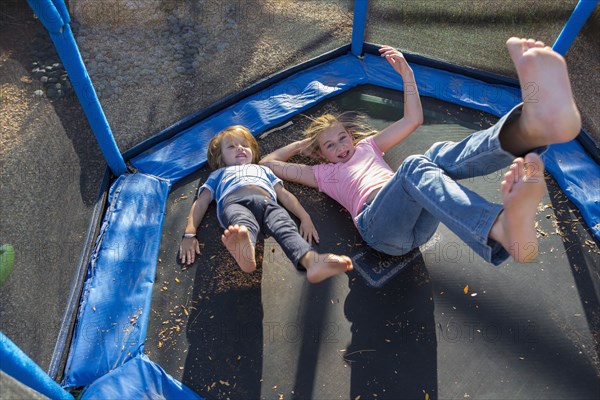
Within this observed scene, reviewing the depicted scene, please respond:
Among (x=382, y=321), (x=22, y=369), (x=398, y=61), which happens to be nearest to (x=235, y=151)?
(x=398, y=61)

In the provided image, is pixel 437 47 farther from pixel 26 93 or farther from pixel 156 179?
pixel 26 93

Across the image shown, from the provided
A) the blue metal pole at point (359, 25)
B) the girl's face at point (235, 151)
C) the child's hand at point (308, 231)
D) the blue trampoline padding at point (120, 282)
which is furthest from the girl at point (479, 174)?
the blue trampoline padding at point (120, 282)

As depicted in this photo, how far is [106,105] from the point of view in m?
2.51

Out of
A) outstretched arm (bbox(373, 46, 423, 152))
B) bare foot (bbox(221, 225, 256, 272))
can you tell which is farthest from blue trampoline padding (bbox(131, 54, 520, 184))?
bare foot (bbox(221, 225, 256, 272))

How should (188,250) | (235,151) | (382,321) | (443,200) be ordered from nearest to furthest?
(443,200), (382,321), (188,250), (235,151)

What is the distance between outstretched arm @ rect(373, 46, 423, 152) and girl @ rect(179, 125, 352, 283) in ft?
1.44

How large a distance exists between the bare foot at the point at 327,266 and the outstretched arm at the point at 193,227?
0.54 metres

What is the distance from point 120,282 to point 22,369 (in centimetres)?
58

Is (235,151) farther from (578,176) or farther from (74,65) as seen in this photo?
(578,176)

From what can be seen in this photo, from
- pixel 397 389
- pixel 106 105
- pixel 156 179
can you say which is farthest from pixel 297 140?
pixel 397 389

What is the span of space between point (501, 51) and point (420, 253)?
47.7 inches

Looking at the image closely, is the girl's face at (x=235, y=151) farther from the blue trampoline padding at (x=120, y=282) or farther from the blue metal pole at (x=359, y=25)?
the blue metal pole at (x=359, y=25)

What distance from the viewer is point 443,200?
53.1 inches

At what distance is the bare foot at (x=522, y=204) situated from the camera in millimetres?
1163
